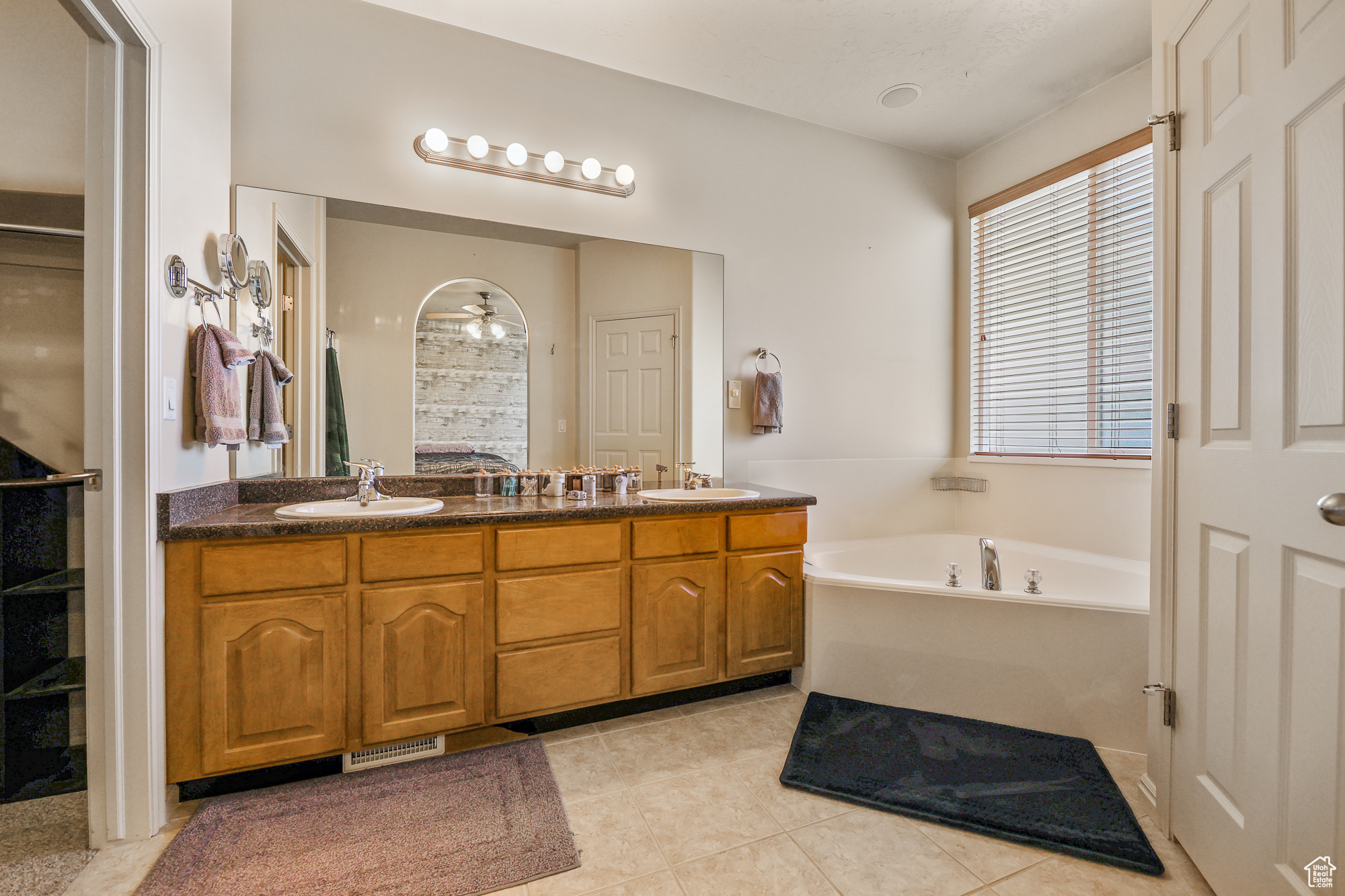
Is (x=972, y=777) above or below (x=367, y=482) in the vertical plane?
below

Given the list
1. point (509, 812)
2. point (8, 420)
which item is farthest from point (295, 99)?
point (509, 812)

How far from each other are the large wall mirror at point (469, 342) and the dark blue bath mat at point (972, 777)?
1.25 m

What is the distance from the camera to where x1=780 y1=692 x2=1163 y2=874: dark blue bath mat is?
153 centimetres

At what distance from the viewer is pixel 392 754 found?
6.21 ft

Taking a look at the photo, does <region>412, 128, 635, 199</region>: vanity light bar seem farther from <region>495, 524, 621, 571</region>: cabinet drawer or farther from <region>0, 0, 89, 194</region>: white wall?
<region>495, 524, 621, 571</region>: cabinet drawer

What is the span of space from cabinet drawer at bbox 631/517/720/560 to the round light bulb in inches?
63.7

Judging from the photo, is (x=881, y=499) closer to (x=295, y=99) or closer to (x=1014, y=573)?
(x=1014, y=573)

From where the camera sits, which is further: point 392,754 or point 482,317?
point 482,317

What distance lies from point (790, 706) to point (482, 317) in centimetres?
193

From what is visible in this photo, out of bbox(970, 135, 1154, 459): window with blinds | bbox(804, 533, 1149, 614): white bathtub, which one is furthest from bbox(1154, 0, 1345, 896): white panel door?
bbox(970, 135, 1154, 459): window with blinds

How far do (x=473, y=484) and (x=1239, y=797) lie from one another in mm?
2321

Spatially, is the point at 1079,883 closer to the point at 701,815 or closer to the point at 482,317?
the point at 701,815

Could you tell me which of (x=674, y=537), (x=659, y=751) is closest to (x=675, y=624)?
(x=674, y=537)

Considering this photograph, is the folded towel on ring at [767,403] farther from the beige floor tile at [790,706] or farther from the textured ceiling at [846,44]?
the textured ceiling at [846,44]
